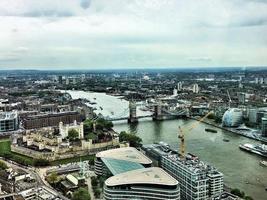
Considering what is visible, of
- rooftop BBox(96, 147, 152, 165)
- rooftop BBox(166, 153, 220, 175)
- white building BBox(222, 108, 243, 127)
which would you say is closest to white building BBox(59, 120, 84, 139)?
rooftop BBox(96, 147, 152, 165)

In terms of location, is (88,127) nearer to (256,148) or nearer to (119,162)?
(256,148)

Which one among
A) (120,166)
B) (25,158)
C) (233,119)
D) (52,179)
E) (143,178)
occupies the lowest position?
(25,158)

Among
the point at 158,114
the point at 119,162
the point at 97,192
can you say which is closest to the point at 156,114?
the point at 158,114

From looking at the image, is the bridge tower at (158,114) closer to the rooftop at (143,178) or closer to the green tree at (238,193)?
the green tree at (238,193)

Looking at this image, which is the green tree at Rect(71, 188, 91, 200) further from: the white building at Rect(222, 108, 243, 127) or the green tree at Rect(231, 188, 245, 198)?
the white building at Rect(222, 108, 243, 127)

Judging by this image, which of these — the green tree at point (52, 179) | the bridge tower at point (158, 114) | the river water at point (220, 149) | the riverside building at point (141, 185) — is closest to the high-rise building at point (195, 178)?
the riverside building at point (141, 185)

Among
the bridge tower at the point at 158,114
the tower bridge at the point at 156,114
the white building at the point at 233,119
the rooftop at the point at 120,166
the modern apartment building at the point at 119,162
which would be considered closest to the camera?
the rooftop at the point at 120,166
